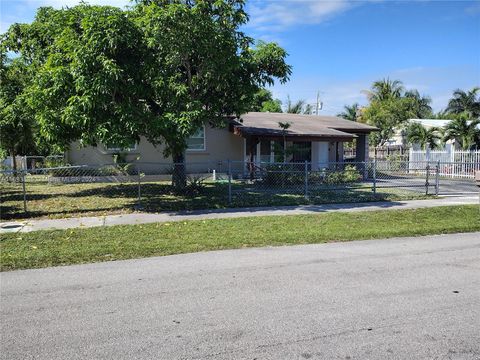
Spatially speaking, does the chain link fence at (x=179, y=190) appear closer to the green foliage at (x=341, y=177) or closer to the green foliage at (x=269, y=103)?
the green foliage at (x=341, y=177)

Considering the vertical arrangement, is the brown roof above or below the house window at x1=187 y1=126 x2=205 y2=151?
above

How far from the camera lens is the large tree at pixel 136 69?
414 inches

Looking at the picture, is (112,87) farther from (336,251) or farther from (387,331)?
(387,331)

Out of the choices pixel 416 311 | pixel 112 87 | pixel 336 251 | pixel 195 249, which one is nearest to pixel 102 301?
pixel 195 249

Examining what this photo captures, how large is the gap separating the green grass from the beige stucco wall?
10.5 meters

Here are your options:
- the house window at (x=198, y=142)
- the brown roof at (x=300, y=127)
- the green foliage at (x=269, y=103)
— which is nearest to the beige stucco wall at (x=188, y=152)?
the house window at (x=198, y=142)

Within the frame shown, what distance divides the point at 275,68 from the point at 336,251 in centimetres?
781

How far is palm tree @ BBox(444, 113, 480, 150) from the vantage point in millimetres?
29453

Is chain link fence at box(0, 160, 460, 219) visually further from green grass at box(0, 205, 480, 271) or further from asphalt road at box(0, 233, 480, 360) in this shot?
asphalt road at box(0, 233, 480, 360)

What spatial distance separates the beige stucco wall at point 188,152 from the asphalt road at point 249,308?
45.9 ft

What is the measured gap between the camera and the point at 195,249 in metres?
7.46

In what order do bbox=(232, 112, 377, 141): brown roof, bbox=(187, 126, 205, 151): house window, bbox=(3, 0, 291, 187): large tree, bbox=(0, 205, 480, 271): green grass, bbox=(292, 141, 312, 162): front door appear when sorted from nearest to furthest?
bbox=(0, 205, 480, 271): green grass → bbox=(3, 0, 291, 187): large tree → bbox=(232, 112, 377, 141): brown roof → bbox=(187, 126, 205, 151): house window → bbox=(292, 141, 312, 162): front door

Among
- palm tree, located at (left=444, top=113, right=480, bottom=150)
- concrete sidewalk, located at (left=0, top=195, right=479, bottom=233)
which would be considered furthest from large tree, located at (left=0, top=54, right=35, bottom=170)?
palm tree, located at (left=444, top=113, right=480, bottom=150)

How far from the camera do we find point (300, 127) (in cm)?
2238
